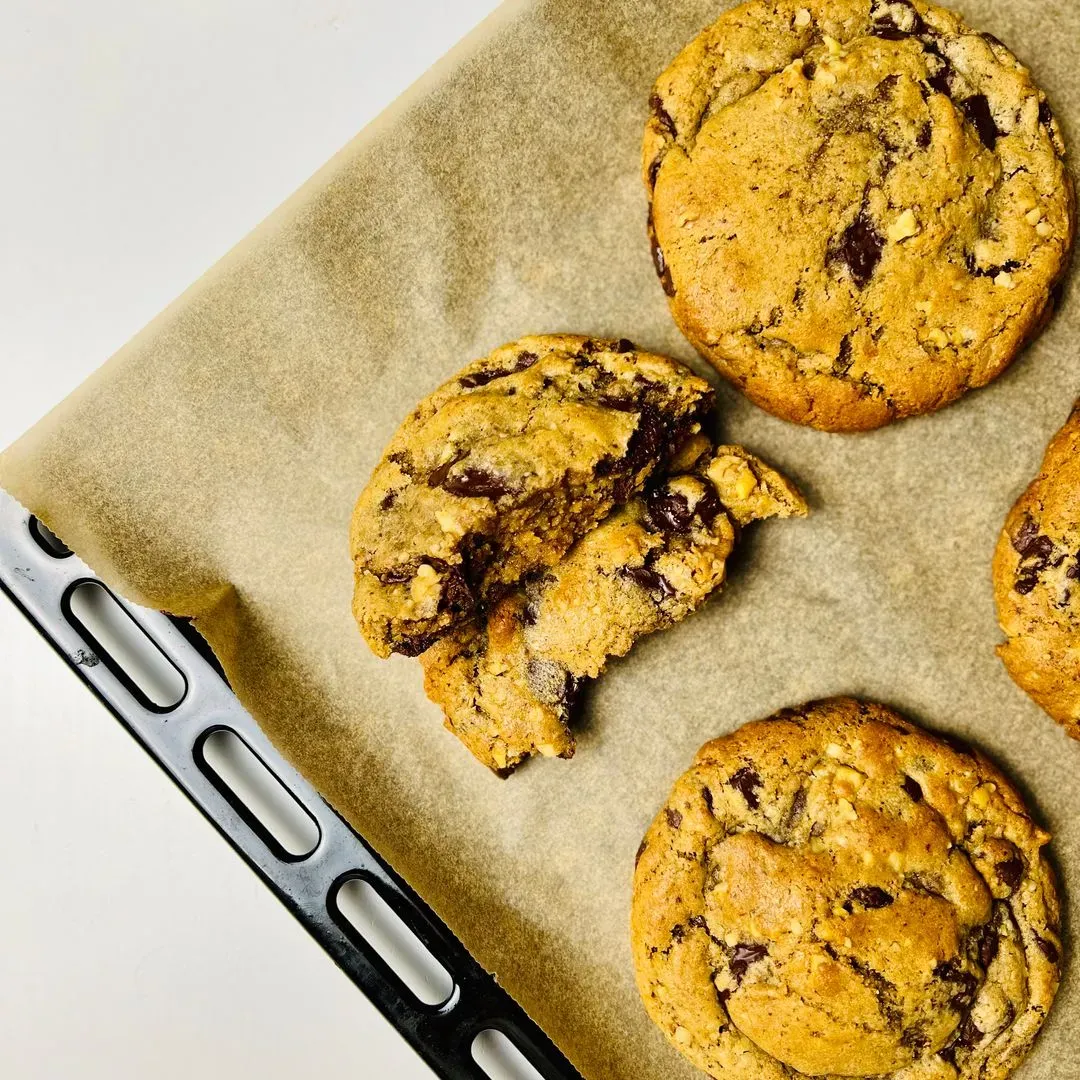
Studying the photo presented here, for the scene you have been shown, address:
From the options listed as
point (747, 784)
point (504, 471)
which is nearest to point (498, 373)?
point (504, 471)

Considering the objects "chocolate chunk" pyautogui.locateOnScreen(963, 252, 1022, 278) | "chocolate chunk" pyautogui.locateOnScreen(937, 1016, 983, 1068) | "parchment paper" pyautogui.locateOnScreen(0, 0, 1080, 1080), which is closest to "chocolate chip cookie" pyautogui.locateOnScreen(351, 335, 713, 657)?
"parchment paper" pyautogui.locateOnScreen(0, 0, 1080, 1080)

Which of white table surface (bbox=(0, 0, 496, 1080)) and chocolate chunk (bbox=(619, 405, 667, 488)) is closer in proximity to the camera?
chocolate chunk (bbox=(619, 405, 667, 488))

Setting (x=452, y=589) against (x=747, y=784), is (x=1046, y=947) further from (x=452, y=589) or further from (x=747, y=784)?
(x=452, y=589)

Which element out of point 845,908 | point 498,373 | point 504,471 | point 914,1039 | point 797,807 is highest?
point 498,373

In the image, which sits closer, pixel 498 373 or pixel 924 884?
pixel 924 884

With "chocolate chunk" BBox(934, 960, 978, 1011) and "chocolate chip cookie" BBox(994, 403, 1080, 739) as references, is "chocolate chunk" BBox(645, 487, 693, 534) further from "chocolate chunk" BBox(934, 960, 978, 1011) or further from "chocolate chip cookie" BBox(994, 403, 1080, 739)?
"chocolate chunk" BBox(934, 960, 978, 1011)

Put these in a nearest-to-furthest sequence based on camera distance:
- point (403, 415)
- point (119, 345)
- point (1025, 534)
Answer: point (1025, 534) < point (403, 415) < point (119, 345)
